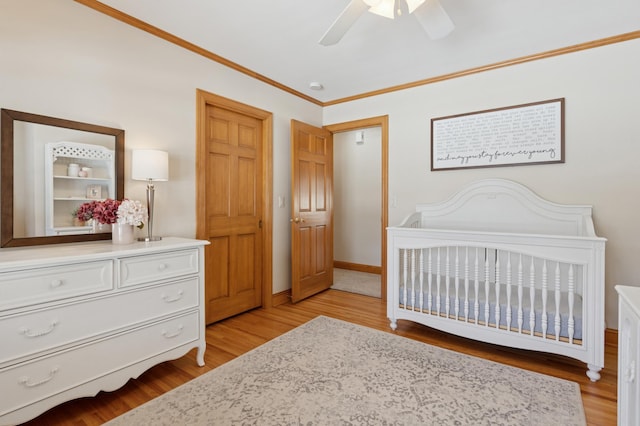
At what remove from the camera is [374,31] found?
2350 mm

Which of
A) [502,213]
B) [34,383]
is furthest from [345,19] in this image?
Answer: [34,383]

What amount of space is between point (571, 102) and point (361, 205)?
2972 millimetres

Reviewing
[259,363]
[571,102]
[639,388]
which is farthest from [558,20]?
[259,363]

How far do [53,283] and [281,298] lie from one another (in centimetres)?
227

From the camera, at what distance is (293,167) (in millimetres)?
3395

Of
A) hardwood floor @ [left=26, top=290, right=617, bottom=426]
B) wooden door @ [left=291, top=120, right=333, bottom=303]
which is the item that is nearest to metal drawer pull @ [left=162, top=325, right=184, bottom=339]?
hardwood floor @ [left=26, top=290, right=617, bottom=426]

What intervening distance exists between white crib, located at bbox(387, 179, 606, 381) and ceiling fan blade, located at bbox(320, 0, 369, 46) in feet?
5.08

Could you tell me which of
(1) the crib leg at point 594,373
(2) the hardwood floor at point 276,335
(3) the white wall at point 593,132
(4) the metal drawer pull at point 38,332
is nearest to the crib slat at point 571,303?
(1) the crib leg at point 594,373

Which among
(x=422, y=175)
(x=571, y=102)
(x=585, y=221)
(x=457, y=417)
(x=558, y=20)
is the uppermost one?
(x=558, y=20)

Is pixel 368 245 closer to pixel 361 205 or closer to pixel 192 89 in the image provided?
pixel 361 205

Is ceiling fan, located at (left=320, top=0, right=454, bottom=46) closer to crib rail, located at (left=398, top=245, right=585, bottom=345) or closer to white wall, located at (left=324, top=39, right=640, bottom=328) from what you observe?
white wall, located at (left=324, top=39, right=640, bottom=328)

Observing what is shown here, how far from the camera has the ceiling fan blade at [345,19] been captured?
1707 millimetres

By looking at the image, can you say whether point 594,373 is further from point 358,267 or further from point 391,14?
point 358,267

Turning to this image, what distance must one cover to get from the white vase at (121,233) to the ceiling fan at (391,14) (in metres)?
1.73
